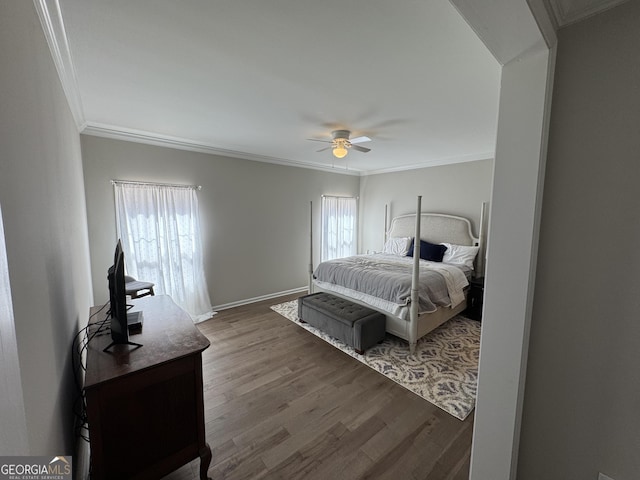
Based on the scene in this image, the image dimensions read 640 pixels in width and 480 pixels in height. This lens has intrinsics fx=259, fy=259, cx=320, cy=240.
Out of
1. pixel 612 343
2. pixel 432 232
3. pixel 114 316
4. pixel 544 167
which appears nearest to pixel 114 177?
pixel 114 316

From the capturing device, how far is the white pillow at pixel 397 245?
189 inches

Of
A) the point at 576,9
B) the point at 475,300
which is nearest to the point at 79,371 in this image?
the point at 576,9

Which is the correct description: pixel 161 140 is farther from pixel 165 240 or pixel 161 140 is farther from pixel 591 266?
pixel 591 266

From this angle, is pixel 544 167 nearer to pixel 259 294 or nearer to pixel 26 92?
pixel 26 92

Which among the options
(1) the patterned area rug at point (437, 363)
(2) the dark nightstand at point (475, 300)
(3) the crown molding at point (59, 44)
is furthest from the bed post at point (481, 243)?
(3) the crown molding at point (59, 44)

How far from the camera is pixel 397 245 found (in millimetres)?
4938

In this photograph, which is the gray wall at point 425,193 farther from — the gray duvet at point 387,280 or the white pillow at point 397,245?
the gray duvet at point 387,280

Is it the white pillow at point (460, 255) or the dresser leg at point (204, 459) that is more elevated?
the white pillow at point (460, 255)

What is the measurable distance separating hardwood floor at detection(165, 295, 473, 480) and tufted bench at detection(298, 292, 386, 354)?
0.22 meters

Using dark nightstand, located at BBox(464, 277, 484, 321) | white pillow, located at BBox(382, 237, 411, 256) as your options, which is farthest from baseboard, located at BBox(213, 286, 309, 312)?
dark nightstand, located at BBox(464, 277, 484, 321)

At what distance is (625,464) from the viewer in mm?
1011

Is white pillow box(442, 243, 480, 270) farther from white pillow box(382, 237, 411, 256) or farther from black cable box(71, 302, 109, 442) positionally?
black cable box(71, 302, 109, 442)

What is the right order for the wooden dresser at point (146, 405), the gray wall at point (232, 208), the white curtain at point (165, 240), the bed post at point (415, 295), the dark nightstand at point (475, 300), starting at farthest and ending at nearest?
1. the dark nightstand at point (475, 300)
2. the white curtain at point (165, 240)
3. the gray wall at point (232, 208)
4. the bed post at point (415, 295)
5. the wooden dresser at point (146, 405)

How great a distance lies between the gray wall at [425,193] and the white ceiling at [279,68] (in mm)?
1227
